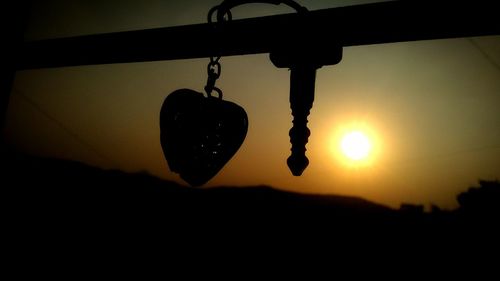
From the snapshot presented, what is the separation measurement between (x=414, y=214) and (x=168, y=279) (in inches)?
693

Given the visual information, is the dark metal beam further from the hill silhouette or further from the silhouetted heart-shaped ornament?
the hill silhouette

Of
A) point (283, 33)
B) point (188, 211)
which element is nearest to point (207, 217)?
point (188, 211)

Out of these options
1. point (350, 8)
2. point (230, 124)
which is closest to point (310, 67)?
point (350, 8)

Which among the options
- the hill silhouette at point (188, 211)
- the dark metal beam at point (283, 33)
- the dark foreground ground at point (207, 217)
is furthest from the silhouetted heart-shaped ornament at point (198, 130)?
the hill silhouette at point (188, 211)

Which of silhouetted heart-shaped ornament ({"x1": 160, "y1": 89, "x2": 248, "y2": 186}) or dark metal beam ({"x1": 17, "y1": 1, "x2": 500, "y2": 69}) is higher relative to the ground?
dark metal beam ({"x1": 17, "y1": 1, "x2": 500, "y2": 69})

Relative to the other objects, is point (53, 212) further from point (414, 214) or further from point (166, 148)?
point (414, 214)

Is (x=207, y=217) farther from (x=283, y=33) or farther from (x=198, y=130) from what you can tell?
(x=283, y=33)

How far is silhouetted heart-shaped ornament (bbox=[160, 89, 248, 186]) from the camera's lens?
3.76 ft

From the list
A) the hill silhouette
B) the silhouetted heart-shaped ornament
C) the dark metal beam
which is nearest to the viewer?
the dark metal beam

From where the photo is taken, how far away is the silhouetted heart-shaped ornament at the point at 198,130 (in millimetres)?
1145

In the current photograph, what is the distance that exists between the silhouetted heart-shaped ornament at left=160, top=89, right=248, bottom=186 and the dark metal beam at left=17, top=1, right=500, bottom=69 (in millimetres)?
201

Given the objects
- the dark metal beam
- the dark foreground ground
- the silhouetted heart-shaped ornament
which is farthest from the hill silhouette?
the silhouetted heart-shaped ornament

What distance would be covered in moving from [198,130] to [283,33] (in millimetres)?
508

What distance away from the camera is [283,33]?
0.99m
